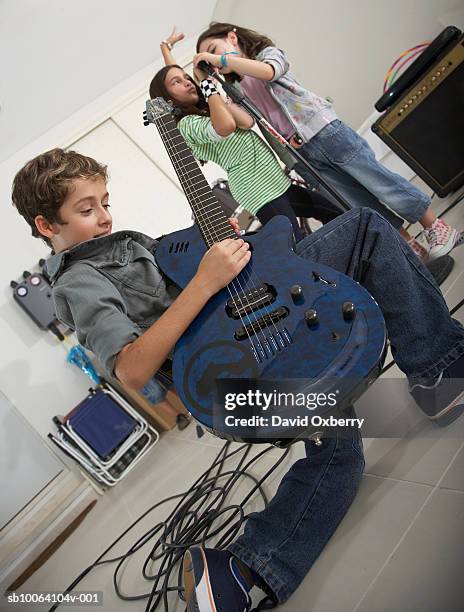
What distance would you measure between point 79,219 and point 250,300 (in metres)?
0.55

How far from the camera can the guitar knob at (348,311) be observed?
83 cm

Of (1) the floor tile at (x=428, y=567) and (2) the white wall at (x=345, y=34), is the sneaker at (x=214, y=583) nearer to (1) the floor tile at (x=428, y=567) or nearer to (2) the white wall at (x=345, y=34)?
(1) the floor tile at (x=428, y=567)

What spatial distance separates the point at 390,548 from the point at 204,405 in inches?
19.7

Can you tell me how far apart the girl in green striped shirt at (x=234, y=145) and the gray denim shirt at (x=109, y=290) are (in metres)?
0.79

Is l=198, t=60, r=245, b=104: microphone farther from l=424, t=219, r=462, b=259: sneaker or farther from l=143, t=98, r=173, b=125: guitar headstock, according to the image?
l=424, t=219, r=462, b=259: sneaker

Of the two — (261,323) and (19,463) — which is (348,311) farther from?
A: (19,463)

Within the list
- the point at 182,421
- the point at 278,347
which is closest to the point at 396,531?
the point at 278,347

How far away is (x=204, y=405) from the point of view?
841 mm

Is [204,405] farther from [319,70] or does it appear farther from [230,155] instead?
[319,70]

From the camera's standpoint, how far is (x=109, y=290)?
3.30 ft

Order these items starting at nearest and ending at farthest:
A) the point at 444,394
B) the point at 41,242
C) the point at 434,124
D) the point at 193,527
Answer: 1. the point at 444,394
2. the point at 193,527
3. the point at 434,124
4. the point at 41,242

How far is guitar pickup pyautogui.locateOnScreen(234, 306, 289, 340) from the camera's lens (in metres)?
0.90

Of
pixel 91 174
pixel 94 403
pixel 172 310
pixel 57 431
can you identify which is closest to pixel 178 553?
pixel 172 310

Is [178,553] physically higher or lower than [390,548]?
higher
